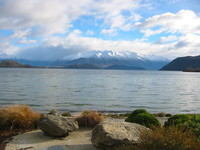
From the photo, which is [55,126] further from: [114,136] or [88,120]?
[114,136]

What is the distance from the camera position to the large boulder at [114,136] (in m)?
7.69

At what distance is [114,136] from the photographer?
7848mm

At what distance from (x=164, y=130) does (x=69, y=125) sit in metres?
4.67

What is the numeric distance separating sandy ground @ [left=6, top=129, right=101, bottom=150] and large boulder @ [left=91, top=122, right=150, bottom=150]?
0.62 m

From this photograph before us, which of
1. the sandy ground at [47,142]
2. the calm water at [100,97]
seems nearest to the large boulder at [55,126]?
the sandy ground at [47,142]

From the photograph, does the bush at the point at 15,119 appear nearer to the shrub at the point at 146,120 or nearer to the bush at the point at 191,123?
the shrub at the point at 146,120

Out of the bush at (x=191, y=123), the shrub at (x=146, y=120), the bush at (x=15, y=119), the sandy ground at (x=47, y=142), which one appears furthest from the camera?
the bush at (x=15, y=119)

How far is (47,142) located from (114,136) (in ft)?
9.87

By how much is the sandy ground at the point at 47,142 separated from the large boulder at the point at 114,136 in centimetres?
62

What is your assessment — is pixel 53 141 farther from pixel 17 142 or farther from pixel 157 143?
pixel 157 143

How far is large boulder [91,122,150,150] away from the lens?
Answer: 769 centimetres

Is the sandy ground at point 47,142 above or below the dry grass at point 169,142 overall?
below

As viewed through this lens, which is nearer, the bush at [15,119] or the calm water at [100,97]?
the bush at [15,119]

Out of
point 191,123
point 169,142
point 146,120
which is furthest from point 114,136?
point 146,120
